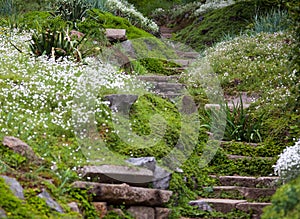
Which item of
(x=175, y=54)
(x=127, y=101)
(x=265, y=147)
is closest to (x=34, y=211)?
(x=127, y=101)

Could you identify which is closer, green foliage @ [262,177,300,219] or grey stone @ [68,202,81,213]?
green foliage @ [262,177,300,219]

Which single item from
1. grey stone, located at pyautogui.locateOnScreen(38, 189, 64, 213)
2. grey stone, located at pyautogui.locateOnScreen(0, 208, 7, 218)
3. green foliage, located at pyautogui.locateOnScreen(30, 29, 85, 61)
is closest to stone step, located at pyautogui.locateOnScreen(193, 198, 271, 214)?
grey stone, located at pyautogui.locateOnScreen(38, 189, 64, 213)

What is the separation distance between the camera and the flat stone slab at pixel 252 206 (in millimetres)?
7000

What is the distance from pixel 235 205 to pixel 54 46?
4697mm

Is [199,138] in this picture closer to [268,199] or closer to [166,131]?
[166,131]

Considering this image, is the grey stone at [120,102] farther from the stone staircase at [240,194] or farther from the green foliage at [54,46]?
the green foliage at [54,46]

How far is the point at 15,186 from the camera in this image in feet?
18.6

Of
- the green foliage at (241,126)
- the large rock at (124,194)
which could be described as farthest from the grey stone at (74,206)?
Answer: the green foliage at (241,126)

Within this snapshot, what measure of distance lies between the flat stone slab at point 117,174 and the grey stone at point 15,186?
946 millimetres

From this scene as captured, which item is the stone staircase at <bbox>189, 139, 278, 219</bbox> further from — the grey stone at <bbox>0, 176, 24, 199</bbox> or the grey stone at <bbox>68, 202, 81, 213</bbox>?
the grey stone at <bbox>0, 176, 24, 199</bbox>

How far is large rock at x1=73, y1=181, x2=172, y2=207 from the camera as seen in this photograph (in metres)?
6.23

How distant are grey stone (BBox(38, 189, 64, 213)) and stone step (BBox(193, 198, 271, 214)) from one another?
2235 millimetres

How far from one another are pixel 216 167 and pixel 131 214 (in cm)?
236

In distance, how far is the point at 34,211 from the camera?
5.38 m
